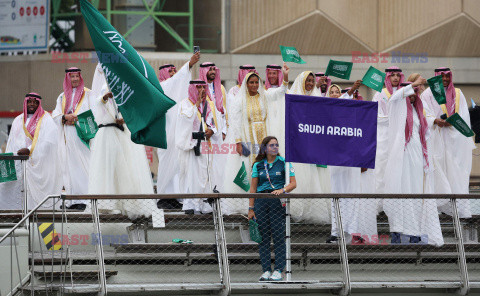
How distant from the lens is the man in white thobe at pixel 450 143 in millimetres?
13750

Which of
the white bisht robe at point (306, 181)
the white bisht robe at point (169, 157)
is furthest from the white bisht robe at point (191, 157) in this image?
the white bisht robe at point (306, 181)

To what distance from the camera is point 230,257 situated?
36.3ft

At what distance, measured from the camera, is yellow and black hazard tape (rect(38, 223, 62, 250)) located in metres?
10.7

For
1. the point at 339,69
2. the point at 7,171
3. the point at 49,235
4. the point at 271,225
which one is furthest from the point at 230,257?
the point at 7,171

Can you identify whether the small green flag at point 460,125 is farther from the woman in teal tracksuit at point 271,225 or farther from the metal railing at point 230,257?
the woman in teal tracksuit at point 271,225

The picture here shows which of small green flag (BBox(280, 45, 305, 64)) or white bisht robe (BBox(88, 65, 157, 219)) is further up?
small green flag (BBox(280, 45, 305, 64))

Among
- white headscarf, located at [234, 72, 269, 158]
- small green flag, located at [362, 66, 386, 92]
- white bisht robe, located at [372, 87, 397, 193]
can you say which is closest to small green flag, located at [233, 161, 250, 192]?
white headscarf, located at [234, 72, 269, 158]

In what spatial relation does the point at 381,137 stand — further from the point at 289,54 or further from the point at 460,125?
the point at 289,54

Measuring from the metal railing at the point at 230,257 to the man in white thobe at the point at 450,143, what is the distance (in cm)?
153

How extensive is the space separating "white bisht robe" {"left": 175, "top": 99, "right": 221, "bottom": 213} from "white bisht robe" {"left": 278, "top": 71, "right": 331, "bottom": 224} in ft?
3.38

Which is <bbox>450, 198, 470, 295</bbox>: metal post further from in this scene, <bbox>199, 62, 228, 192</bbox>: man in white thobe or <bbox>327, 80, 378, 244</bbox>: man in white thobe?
<bbox>199, 62, 228, 192</bbox>: man in white thobe

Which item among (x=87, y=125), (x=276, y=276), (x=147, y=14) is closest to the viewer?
(x=276, y=276)

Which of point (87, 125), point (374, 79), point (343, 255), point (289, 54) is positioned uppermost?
point (289, 54)

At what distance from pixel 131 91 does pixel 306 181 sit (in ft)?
11.3
